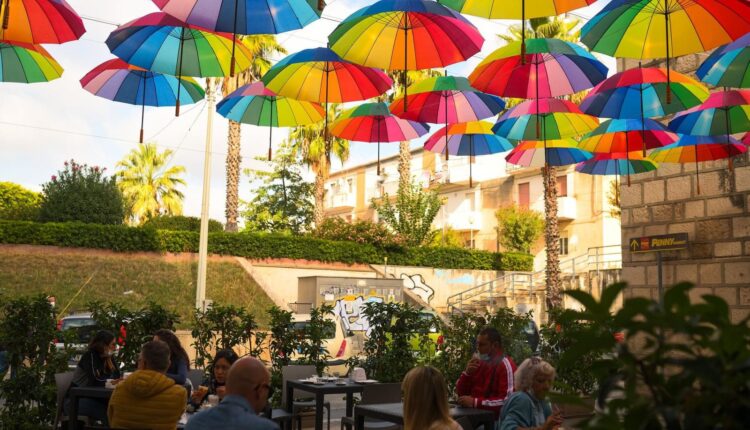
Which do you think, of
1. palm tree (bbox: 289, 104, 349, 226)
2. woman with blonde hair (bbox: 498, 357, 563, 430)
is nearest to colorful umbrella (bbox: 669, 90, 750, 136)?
woman with blonde hair (bbox: 498, 357, 563, 430)

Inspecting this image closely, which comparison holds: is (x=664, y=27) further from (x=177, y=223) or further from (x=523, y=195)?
(x=523, y=195)

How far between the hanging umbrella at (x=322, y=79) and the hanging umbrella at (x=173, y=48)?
0.75 metres

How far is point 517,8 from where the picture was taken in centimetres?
781

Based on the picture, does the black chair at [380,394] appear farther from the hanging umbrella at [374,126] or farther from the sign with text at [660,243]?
the sign with text at [660,243]

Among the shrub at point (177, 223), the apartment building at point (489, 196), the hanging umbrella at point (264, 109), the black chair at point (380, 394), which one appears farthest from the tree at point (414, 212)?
the black chair at point (380, 394)

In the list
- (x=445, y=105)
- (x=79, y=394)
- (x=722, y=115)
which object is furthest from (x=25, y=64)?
(x=722, y=115)

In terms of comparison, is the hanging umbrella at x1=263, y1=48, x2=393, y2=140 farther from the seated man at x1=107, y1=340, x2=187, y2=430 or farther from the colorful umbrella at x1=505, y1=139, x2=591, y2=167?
the seated man at x1=107, y1=340, x2=187, y2=430

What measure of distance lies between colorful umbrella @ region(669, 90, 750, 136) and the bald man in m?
8.92

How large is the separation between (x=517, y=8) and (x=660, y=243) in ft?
20.0

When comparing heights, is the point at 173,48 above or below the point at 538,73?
above

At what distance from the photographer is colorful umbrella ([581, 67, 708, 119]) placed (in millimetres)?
10227

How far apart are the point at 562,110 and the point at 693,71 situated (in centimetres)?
240

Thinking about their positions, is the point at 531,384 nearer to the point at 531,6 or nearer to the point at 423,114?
the point at 531,6

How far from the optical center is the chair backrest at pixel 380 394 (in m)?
7.44
